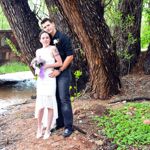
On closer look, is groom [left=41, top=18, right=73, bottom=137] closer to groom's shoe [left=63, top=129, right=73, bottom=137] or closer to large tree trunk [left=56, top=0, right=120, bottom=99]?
groom's shoe [left=63, top=129, right=73, bottom=137]

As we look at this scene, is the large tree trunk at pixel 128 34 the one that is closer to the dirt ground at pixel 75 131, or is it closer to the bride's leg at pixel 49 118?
the dirt ground at pixel 75 131

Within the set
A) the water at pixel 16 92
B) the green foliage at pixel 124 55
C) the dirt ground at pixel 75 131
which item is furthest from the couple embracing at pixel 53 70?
the water at pixel 16 92

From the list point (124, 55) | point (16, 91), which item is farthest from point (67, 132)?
point (16, 91)

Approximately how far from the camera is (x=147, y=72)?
376 inches

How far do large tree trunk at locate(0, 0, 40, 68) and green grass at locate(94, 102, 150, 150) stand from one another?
2.67 metres

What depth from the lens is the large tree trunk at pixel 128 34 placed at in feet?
30.2

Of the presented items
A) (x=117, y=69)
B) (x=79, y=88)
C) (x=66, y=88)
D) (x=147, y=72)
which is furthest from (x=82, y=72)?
(x=66, y=88)

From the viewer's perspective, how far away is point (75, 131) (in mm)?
5641

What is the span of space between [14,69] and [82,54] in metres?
8.37

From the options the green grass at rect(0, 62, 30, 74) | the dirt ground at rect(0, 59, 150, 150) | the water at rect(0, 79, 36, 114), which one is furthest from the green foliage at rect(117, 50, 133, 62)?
the green grass at rect(0, 62, 30, 74)

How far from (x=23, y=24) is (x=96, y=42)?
6.06ft

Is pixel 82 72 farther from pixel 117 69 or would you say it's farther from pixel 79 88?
pixel 117 69

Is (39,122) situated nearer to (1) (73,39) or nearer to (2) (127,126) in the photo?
(2) (127,126)

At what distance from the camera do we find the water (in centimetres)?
1042
